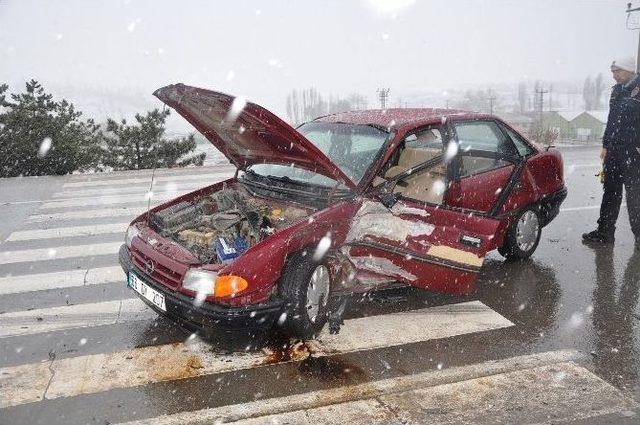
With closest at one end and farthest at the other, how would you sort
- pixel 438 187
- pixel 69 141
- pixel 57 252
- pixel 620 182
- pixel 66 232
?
pixel 438 187 < pixel 620 182 < pixel 57 252 < pixel 66 232 < pixel 69 141

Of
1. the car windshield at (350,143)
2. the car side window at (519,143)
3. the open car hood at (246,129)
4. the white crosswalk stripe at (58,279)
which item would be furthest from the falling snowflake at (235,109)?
the car side window at (519,143)

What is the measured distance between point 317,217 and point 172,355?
4.99 ft

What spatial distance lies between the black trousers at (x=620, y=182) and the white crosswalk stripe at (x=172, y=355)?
9.05 ft

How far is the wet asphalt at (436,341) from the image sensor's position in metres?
3.33

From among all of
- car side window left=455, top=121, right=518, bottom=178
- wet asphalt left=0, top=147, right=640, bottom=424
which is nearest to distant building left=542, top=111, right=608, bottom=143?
car side window left=455, top=121, right=518, bottom=178

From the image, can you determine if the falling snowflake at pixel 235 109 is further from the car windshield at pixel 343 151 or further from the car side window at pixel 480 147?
the car side window at pixel 480 147

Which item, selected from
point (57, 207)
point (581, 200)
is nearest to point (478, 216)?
point (581, 200)

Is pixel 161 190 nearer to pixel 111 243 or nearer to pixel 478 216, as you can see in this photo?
pixel 111 243

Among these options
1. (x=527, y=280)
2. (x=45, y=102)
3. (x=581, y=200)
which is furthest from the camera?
(x=45, y=102)

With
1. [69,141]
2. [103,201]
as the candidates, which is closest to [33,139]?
[69,141]

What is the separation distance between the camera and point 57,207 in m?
9.23

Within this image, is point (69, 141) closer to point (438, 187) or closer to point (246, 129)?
point (246, 129)

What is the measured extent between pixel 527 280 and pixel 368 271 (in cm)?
199

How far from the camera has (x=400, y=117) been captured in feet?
16.8
